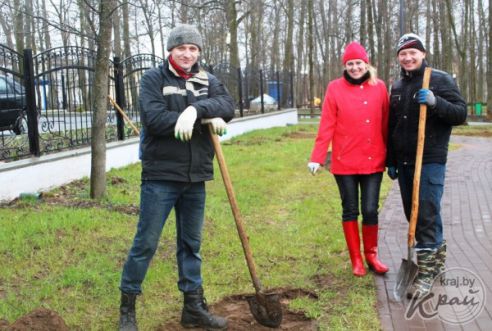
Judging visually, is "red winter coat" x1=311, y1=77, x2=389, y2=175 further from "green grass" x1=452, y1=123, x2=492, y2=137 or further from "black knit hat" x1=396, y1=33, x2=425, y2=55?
"green grass" x1=452, y1=123, x2=492, y2=137

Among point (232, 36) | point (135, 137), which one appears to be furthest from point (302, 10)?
point (135, 137)

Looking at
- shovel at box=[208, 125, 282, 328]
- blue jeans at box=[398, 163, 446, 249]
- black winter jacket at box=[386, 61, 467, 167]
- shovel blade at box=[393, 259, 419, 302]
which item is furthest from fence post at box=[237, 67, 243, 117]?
shovel at box=[208, 125, 282, 328]

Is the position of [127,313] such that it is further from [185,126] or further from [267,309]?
[185,126]

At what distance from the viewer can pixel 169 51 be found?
3490 millimetres

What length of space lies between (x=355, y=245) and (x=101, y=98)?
4.05 meters

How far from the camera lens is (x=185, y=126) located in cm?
323

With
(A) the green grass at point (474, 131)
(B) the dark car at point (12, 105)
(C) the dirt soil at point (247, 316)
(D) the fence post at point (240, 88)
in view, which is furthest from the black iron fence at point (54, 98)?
(A) the green grass at point (474, 131)

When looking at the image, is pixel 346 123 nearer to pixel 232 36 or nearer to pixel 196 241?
pixel 196 241

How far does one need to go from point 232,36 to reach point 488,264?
19.9 m

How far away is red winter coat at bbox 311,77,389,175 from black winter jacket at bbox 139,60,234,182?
1265 millimetres

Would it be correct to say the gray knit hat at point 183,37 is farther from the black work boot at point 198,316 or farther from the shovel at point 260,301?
the black work boot at point 198,316

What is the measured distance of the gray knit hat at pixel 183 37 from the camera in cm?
341

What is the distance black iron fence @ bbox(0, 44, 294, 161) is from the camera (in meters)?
8.28

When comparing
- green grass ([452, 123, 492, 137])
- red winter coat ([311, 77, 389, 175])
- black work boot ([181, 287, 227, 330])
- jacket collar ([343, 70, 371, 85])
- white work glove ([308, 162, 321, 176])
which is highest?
jacket collar ([343, 70, 371, 85])
